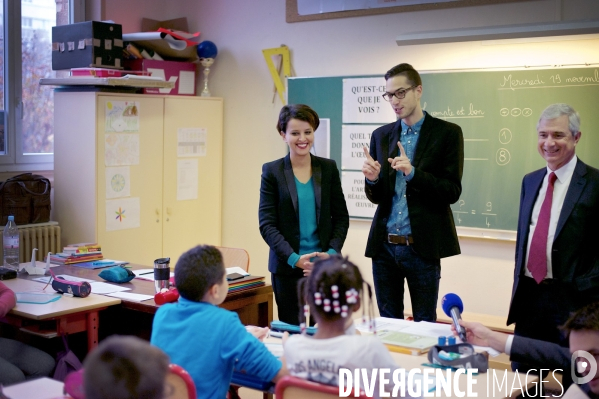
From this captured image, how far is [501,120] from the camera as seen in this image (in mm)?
4465

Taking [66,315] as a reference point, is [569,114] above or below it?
above

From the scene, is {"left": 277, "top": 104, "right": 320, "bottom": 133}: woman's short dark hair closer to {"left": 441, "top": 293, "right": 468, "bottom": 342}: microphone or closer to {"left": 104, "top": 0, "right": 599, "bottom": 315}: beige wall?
{"left": 441, "top": 293, "right": 468, "bottom": 342}: microphone

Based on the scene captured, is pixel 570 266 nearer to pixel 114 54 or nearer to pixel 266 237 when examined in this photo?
pixel 266 237

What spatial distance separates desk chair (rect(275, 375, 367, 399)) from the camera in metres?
1.84

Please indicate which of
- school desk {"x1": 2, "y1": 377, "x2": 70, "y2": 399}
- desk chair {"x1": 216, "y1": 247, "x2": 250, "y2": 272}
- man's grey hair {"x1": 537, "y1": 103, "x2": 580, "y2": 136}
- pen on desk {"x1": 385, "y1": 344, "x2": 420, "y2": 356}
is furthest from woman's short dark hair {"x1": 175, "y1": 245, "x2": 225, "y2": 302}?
desk chair {"x1": 216, "y1": 247, "x2": 250, "y2": 272}

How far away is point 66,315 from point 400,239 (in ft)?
5.11

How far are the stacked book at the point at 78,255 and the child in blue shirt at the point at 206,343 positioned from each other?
1.97 metres

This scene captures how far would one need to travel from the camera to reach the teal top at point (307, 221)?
3256mm

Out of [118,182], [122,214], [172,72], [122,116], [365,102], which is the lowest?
[122,214]

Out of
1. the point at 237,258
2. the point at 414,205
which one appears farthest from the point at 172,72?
the point at 414,205

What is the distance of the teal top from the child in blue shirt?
1.03 metres

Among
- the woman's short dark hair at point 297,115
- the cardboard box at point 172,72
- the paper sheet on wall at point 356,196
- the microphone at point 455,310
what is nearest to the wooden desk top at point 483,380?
the microphone at point 455,310

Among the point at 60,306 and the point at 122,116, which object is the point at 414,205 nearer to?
the point at 60,306

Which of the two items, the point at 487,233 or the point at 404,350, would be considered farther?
the point at 487,233
